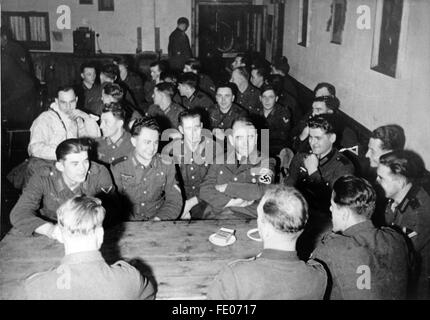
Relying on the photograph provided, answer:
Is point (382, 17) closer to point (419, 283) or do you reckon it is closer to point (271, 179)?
point (271, 179)

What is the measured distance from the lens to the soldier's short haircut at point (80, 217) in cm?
199

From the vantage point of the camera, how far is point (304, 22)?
7.89 meters

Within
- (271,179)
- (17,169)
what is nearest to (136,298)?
(271,179)

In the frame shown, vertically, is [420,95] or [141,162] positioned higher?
[420,95]

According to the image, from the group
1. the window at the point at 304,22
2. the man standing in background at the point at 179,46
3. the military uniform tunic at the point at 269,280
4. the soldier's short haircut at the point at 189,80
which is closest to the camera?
the military uniform tunic at the point at 269,280

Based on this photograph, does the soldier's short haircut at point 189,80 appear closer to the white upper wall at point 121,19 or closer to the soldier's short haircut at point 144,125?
the soldier's short haircut at point 144,125

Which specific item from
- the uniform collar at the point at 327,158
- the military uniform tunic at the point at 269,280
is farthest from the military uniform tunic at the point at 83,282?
the uniform collar at the point at 327,158

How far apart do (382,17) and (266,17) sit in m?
6.75

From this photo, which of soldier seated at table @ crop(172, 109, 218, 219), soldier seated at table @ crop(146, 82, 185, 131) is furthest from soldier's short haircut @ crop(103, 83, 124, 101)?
soldier seated at table @ crop(172, 109, 218, 219)

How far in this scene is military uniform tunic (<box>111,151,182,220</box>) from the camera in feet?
11.7

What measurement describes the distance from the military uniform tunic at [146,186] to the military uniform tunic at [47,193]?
9.8 inches

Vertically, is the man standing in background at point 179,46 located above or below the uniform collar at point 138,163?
above

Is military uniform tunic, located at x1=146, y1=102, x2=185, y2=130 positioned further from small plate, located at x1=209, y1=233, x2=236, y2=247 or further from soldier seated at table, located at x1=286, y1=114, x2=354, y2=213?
small plate, located at x1=209, y1=233, x2=236, y2=247

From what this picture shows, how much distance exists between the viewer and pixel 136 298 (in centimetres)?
207
